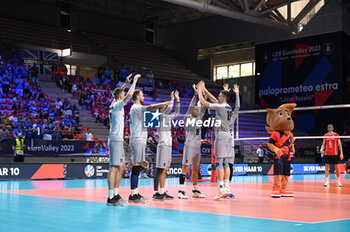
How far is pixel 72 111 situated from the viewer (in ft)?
86.6

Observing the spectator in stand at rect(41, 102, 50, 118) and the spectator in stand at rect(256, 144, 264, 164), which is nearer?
the spectator in stand at rect(41, 102, 50, 118)

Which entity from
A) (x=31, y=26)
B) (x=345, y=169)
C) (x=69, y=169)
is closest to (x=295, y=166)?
(x=345, y=169)

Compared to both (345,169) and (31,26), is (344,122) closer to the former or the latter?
(345,169)

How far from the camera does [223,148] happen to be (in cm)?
1122

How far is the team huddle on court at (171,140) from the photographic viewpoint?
9.68 metres

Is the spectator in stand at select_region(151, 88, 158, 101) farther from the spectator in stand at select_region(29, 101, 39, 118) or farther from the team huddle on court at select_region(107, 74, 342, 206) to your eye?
the team huddle on court at select_region(107, 74, 342, 206)

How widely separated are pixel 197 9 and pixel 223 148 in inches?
796

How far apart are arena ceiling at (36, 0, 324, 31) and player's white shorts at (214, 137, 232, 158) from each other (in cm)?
1846

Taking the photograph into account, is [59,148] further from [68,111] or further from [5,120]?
[68,111]

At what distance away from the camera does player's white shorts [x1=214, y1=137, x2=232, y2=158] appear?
11188 mm

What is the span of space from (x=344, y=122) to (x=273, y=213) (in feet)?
→ 96.3

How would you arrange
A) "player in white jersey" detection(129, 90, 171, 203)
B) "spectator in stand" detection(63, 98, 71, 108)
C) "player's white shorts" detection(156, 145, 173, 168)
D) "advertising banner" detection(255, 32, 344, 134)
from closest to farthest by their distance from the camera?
"player in white jersey" detection(129, 90, 171, 203) → "player's white shorts" detection(156, 145, 173, 168) → "spectator in stand" detection(63, 98, 71, 108) → "advertising banner" detection(255, 32, 344, 134)

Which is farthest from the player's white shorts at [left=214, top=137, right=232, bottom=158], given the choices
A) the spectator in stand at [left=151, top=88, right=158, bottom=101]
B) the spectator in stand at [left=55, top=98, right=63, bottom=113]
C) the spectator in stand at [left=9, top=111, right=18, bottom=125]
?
the spectator in stand at [left=151, top=88, right=158, bottom=101]

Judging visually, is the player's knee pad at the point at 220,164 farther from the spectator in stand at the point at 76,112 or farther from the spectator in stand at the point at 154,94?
the spectator in stand at the point at 154,94
